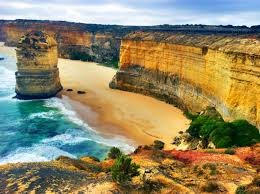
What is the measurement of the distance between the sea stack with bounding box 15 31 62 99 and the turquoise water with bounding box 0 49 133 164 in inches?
64.6

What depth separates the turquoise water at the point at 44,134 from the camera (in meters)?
31.5

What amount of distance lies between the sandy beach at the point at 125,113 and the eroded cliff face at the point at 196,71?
102 inches

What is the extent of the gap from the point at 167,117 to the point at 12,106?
877 inches

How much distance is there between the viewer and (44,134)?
37.1 metres

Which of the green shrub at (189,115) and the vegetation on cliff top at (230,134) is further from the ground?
the vegetation on cliff top at (230,134)

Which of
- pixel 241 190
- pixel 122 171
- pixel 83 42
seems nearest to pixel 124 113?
pixel 122 171

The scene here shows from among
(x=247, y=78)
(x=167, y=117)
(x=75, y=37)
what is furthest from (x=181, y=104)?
(x=75, y=37)

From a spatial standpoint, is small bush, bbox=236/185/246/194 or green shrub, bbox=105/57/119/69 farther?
green shrub, bbox=105/57/119/69

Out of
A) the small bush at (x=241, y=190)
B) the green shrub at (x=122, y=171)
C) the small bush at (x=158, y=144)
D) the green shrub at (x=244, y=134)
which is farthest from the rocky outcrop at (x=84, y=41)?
the small bush at (x=241, y=190)

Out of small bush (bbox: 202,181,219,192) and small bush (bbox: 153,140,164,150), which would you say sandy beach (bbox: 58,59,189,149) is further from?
small bush (bbox: 202,181,219,192)

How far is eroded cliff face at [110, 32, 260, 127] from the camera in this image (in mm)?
30459

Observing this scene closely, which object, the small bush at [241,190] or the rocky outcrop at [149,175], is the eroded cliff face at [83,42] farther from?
the small bush at [241,190]

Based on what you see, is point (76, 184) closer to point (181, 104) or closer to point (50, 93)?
point (181, 104)

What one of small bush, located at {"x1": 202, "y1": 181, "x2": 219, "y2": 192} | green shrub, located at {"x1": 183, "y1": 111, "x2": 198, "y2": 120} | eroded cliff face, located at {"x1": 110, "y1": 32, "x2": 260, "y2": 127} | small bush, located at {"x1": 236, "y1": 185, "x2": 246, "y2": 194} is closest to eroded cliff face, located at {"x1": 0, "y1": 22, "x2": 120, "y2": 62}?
eroded cliff face, located at {"x1": 110, "y1": 32, "x2": 260, "y2": 127}
